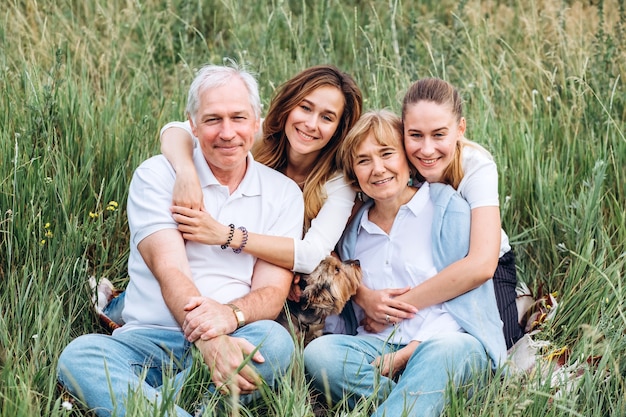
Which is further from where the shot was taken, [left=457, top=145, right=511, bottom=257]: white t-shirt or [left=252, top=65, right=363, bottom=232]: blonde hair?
[left=252, top=65, right=363, bottom=232]: blonde hair

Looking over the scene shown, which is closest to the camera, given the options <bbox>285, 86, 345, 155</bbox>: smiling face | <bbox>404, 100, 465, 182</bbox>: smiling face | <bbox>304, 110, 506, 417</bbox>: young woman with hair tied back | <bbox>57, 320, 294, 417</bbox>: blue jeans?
<bbox>57, 320, 294, 417</bbox>: blue jeans

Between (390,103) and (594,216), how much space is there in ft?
5.20

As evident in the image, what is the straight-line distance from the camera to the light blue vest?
3.79 m

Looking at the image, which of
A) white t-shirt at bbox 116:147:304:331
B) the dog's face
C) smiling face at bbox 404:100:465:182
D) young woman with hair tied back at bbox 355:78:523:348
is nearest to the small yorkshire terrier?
the dog's face

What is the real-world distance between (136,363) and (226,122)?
1200 mm

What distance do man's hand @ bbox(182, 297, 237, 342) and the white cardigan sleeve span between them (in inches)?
19.3

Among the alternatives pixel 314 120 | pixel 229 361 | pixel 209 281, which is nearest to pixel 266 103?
pixel 314 120

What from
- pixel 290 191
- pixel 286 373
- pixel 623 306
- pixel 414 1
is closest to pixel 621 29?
pixel 414 1

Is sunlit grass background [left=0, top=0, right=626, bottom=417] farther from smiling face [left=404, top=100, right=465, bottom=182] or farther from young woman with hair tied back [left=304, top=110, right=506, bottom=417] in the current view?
smiling face [left=404, top=100, right=465, bottom=182]

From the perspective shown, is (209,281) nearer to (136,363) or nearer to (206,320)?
(206,320)

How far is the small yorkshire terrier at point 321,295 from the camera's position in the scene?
12.8ft

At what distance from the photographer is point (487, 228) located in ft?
12.8

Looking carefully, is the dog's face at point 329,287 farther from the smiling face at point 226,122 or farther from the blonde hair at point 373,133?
the smiling face at point 226,122

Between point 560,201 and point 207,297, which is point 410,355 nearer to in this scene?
point 207,297
